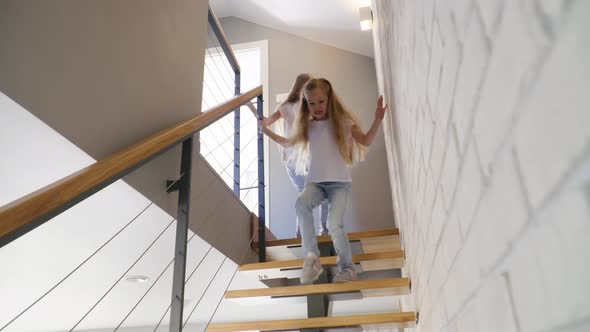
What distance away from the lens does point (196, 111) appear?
6.59 ft

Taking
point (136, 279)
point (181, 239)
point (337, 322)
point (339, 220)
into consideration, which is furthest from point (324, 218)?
point (181, 239)

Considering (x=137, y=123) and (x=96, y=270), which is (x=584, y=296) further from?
(x=96, y=270)

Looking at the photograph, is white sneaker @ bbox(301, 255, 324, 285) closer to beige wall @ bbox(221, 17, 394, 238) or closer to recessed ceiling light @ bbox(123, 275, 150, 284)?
recessed ceiling light @ bbox(123, 275, 150, 284)

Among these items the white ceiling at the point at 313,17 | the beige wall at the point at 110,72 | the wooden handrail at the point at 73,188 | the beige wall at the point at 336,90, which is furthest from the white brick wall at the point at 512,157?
the white ceiling at the point at 313,17

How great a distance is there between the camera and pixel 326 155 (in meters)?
2.12

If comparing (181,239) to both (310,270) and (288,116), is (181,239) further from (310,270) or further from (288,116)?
(288,116)

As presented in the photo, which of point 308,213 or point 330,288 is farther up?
point 308,213

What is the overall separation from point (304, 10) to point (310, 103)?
2.02m

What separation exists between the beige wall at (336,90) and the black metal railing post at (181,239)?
7.14 ft

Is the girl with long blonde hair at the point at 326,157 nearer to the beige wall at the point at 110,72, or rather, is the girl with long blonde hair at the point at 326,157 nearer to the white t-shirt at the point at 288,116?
the white t-shirt at the point at 288,116

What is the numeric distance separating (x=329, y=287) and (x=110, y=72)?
1.21 meters

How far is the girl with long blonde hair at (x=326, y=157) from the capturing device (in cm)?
195

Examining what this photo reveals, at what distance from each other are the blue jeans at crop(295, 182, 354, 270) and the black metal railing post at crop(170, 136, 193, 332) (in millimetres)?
618

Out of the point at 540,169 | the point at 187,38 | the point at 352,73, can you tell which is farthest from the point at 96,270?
the point at 352,73
